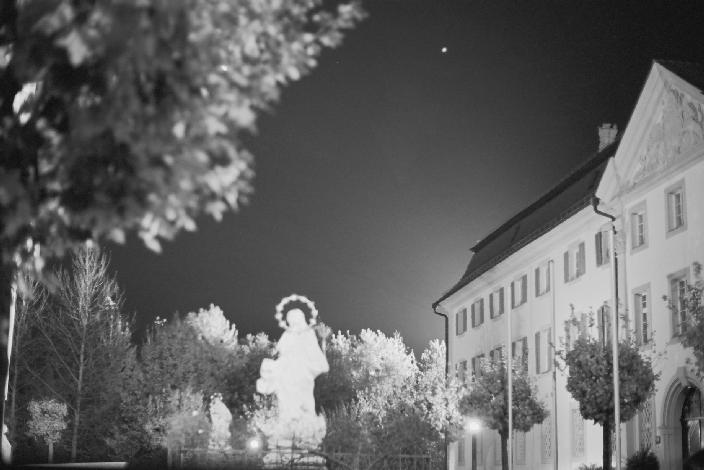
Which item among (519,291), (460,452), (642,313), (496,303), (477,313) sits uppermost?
(477,313)

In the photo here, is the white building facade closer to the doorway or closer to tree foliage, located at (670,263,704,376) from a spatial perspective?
the doorway

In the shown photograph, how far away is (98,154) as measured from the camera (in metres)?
8.40

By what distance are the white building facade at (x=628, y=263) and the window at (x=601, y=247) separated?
0.05 m

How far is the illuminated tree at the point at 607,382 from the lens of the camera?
3275cm

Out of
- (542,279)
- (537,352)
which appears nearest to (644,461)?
(537,352)

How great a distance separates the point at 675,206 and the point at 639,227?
2.85m

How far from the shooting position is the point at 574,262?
4394 centimetres

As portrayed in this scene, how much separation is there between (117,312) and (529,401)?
29967mm

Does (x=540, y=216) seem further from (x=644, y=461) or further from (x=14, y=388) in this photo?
(x=14, y=388)

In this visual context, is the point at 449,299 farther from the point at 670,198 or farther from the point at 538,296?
the point at 670,198

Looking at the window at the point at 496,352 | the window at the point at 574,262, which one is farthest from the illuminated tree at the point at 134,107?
the window at the point at 496,352

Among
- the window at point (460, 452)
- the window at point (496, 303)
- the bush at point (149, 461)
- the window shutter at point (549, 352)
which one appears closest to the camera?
the bush at point (149, 461)

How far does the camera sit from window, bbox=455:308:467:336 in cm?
6366

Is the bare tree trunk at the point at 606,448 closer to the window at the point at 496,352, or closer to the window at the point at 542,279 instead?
the window at the point at 542,279
